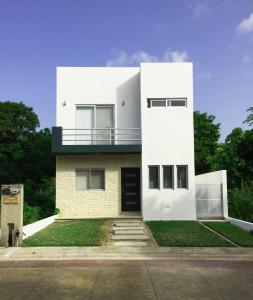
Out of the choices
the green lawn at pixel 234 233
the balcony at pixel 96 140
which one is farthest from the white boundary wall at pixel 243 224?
the balcony at pixel 96 140

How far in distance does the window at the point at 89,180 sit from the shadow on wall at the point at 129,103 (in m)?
2.89

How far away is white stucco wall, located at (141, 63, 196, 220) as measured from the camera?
1839 centimetres

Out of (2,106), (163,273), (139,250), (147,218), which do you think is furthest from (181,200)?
(2,106)

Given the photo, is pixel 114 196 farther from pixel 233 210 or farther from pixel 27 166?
pixel 27 166

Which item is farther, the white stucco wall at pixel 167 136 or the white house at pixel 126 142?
the white house at pixel 126 142

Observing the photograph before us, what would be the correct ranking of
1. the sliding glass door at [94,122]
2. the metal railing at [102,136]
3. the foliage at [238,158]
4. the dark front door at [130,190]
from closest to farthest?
the dark front door at [130,190] → the metal railing at [102,136] → the sliding glass door at [94,122] → the foliage at [238,158]

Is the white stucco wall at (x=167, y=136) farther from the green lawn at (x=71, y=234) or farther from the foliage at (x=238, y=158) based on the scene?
the foliage at (x=238, y=158)

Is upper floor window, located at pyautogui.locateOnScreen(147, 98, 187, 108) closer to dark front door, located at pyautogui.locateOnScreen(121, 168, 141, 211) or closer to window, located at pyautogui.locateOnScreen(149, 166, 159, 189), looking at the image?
window, located at pyautogui.locateOnScreen(149, 166, 159, 189)

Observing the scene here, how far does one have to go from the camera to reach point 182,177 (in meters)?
18.7

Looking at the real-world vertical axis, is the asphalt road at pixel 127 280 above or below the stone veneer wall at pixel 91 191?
below

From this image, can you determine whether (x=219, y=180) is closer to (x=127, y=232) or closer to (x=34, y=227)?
(x=127, y=232)

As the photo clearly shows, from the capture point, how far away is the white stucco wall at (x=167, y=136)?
60.3ft

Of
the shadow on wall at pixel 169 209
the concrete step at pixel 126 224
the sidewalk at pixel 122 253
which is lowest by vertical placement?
the sidewalk at pixel 122 253

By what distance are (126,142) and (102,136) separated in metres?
1.36
